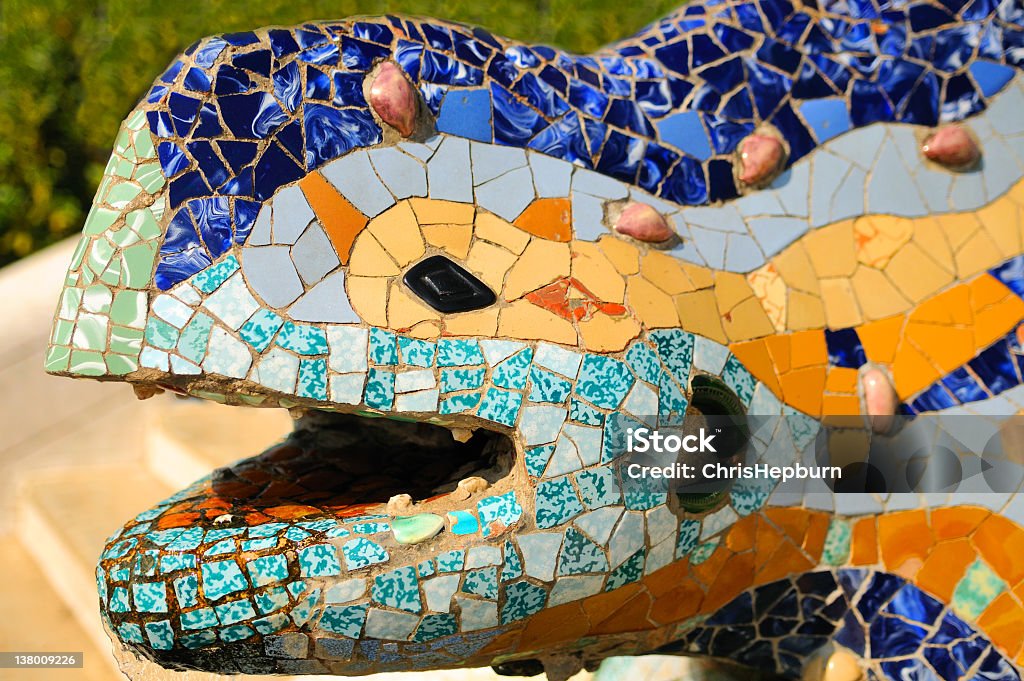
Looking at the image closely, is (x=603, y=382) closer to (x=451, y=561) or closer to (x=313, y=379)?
(x=451, y=561)

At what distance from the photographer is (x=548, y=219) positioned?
304cm

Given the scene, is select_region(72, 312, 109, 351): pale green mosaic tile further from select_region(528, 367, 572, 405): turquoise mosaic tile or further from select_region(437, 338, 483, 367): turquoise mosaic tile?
select_region(528, 367, 572, 405): turquoise mosaic tile

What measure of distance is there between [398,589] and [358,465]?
756mm

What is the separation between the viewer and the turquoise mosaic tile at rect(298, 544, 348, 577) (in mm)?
2732

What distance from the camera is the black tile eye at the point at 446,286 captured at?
2.84 m

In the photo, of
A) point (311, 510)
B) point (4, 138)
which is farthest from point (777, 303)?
point (4, 138)

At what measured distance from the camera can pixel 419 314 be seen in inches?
111

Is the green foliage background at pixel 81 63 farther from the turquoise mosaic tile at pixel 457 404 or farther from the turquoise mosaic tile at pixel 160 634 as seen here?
the turquoise mosaic tile at pixel 160 634

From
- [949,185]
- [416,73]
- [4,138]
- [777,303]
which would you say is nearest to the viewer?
[416,73]

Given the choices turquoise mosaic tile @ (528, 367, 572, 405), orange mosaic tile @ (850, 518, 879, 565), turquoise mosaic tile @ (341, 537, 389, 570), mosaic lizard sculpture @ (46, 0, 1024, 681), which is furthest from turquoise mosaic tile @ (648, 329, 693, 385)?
turquoise mosaic tile @ (341, 537, 389, 570)

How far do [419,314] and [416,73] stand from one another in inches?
25.8

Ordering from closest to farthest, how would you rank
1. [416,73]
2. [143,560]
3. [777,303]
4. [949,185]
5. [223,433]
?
[143,560], [416,73], [777,303], [949,185], [223,433]

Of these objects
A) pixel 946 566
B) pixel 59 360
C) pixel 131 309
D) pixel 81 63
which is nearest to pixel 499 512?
pixel 131 309

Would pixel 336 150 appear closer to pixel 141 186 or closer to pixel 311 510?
pixel 141 186
